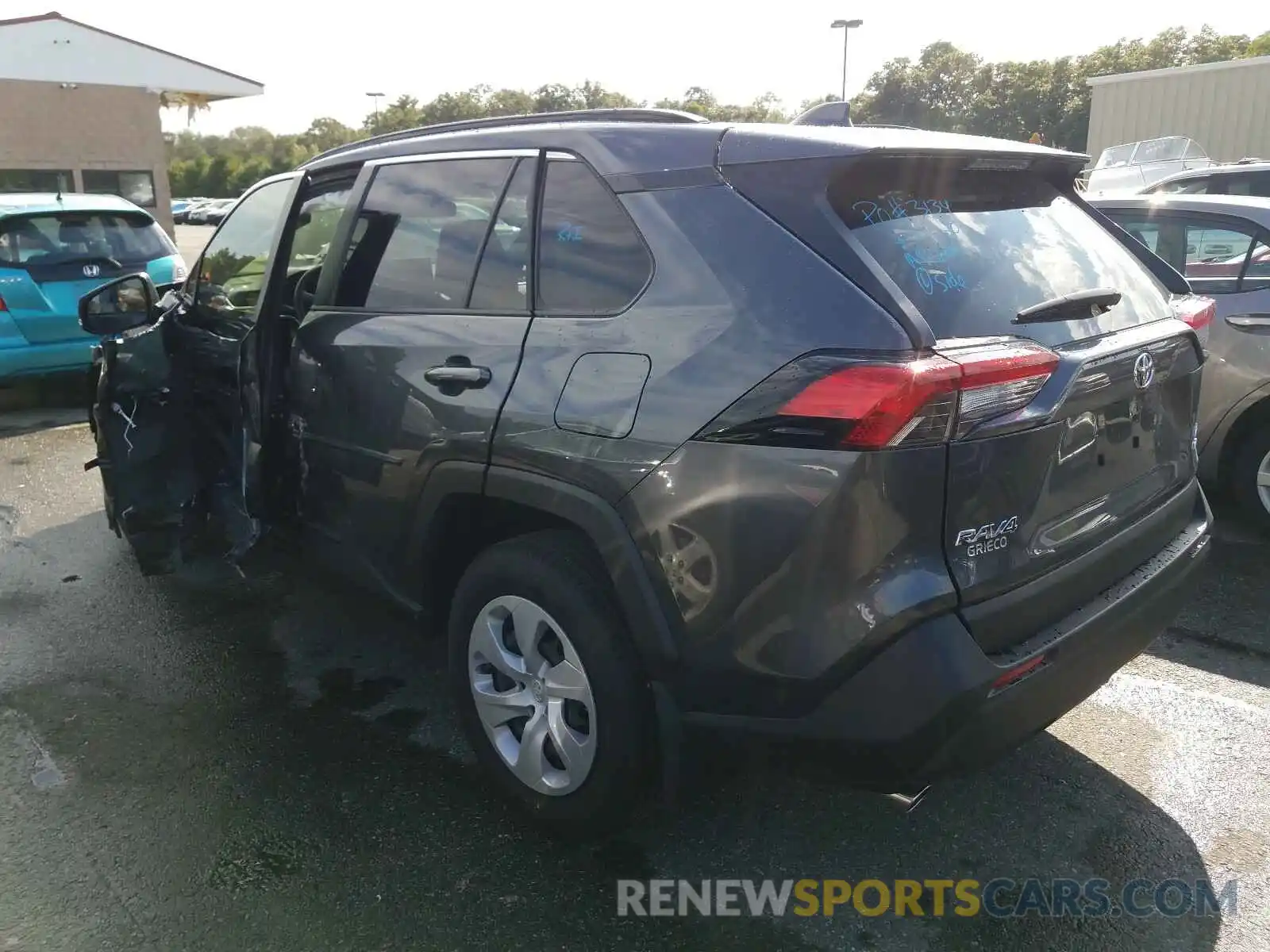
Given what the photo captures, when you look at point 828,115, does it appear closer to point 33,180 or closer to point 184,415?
point 184,415

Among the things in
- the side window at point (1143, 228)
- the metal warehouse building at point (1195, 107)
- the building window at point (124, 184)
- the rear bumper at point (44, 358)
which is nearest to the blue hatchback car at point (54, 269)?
the rear bumper at point (44, 358)

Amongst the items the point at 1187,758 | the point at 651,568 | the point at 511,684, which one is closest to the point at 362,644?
the point at 511,684

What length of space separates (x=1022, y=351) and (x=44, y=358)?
7.46m

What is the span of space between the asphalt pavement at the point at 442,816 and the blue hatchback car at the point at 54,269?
425 cm

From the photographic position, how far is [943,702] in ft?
6.47

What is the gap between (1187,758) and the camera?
3020mm

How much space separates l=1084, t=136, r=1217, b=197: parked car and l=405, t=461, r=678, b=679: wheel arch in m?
11.0

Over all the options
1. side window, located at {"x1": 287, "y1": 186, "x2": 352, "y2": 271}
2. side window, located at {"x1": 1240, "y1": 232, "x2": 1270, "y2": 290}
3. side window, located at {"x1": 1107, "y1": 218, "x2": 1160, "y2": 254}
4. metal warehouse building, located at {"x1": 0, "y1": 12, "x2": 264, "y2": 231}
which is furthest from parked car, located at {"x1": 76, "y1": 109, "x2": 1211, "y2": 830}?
metal warehouse building, located at {"x1": 0, "y1": 12, "x2": 264, "y2": 231}

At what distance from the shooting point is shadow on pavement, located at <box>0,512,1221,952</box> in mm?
2354

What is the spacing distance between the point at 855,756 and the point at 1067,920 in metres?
0.81

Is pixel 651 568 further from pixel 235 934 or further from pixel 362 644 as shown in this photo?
pixel 362 644

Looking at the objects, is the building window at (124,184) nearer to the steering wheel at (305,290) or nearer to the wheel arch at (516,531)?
the steering wheel at (305,290)

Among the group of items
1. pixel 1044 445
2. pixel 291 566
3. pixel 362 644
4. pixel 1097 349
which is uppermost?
pixel 1097 349

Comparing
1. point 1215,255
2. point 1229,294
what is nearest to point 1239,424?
point 1229,294
